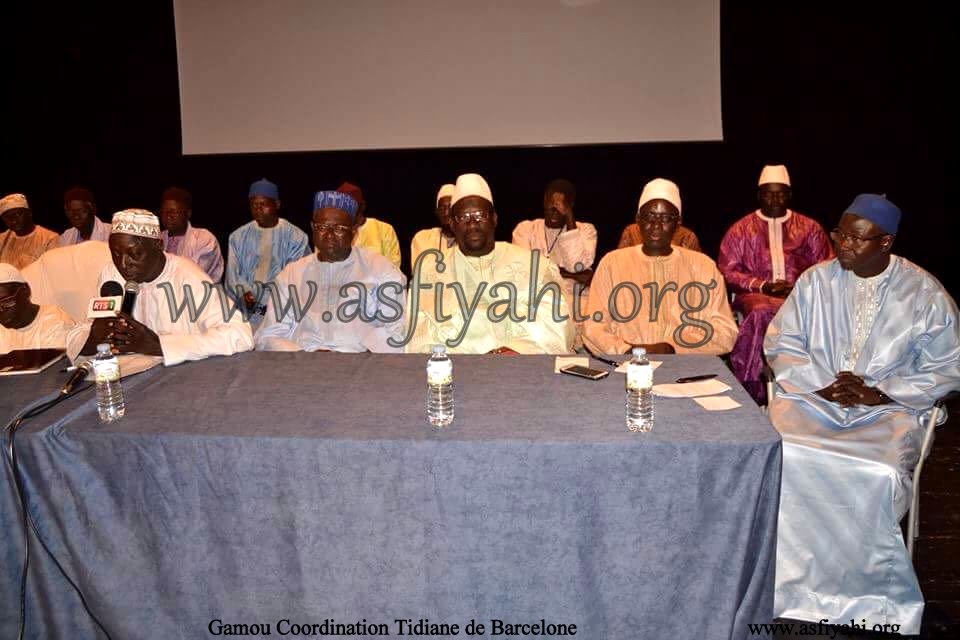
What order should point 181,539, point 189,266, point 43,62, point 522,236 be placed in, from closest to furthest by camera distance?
point 181,539 < point 189,266 < point 522,236 < point 43,62

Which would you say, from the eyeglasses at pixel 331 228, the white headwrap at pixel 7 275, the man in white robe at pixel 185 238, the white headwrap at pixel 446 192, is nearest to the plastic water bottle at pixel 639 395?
the eyeglasses at pixel 331 228

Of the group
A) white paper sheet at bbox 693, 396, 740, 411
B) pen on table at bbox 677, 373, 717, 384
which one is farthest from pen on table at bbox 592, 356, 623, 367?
white paper sheet at bbox 693, 396, 740, 411

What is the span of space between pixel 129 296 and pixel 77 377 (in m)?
0.48

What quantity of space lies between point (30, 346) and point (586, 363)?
9.23 ft

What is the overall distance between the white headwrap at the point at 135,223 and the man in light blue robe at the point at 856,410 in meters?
2.97

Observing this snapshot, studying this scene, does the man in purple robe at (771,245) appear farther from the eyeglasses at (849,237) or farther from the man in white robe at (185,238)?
the man in white robe at (185,238)

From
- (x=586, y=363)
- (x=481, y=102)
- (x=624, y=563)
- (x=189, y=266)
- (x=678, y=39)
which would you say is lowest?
(x=624, y=563)

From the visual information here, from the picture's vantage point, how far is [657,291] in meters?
4.21

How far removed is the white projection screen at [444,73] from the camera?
7.37 meters

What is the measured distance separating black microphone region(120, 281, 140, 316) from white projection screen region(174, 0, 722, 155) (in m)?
5.14

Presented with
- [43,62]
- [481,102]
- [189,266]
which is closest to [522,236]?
[481,102]

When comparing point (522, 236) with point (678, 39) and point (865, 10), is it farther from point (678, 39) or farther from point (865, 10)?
point (865, 10)

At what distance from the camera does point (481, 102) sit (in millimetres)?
7684

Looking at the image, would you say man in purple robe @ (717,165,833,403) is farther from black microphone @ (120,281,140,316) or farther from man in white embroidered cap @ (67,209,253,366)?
black microphone @ (120,281,140,316)
